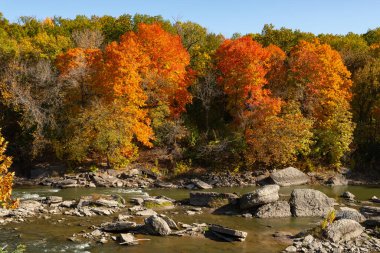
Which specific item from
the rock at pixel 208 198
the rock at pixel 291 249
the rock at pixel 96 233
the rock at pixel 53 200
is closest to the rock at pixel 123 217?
the rock at pixel 96 233

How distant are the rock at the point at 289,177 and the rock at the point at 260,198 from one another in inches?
Result: 582

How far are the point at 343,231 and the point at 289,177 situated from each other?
22.0m

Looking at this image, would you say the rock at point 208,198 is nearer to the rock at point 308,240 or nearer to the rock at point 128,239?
the rock at point 308,240

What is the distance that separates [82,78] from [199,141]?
17112 mm

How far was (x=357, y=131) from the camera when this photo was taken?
184ft

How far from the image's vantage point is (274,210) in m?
30.9

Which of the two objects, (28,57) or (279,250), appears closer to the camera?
(279,250)

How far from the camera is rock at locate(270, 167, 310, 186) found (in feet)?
151

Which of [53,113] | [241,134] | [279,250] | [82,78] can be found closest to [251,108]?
[241,134]

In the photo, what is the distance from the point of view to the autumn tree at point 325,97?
169 ft

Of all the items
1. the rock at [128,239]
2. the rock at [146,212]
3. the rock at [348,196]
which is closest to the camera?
the rock at [128,239]

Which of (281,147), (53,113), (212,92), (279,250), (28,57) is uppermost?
(28,57)

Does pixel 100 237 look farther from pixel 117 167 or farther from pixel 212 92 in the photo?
pixel 212 92

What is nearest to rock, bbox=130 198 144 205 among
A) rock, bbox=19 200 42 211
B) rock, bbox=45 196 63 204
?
rock, bbox=45 196 63 204
